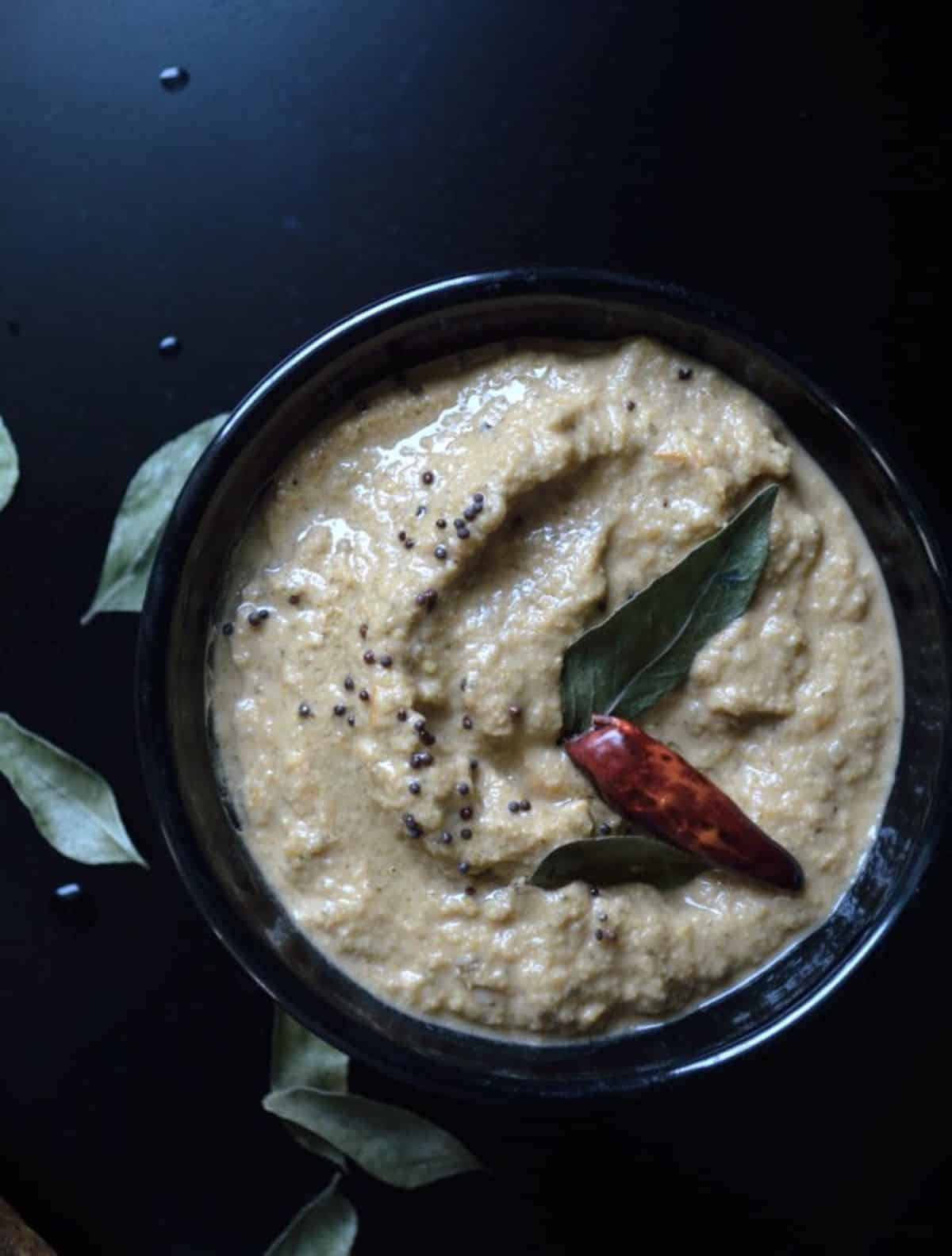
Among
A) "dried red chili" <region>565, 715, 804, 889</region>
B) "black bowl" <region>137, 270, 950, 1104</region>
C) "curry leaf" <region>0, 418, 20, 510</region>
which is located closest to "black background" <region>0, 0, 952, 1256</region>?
"curry leaf" <region>0, 418, 20, 510</region>

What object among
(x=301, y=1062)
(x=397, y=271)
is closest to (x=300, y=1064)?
(x=301, y=1062)

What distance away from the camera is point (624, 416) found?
1967 mm

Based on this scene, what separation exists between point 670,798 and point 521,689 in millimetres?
257

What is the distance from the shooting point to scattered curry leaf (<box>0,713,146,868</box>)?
93.7 inches

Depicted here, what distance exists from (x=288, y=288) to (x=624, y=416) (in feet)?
2.46

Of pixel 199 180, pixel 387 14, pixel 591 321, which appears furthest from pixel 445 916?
pixel 387 14

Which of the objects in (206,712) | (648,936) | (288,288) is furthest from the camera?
(288,288)

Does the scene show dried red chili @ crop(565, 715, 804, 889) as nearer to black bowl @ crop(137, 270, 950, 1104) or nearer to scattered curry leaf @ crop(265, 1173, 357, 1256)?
black bowl @ crop(137, 270, 950, 1104)

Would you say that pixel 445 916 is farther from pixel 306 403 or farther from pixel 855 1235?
pixel 855 1235

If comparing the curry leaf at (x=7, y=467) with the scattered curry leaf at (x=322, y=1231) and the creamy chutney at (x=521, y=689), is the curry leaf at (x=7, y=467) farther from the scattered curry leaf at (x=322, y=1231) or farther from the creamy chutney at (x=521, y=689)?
the scattered curry leaf at (x=322, y=1231)

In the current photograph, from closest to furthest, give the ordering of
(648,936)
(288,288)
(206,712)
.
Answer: (648,936)
(206,712)
(288,288)

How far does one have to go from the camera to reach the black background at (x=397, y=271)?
2.40 metres

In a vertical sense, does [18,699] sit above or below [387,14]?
below

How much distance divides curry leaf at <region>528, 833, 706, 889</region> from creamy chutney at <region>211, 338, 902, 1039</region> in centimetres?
2
